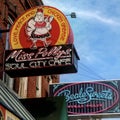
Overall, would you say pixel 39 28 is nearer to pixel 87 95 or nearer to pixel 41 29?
pixel 41 29

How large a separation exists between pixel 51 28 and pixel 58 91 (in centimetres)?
1017

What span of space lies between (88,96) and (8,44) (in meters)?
9.56

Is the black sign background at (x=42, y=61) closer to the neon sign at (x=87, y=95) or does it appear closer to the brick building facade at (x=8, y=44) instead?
the brick building facade at (x=8, y=44)

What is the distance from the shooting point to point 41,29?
1627cm

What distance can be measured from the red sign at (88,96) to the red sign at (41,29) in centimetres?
942

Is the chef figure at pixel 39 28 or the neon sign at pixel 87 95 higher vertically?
the chef figure at pixel 39 28

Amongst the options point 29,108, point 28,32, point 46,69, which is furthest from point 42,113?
point 28,32

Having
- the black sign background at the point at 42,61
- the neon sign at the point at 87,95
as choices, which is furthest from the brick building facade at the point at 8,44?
the neon sign at the point at 87,95

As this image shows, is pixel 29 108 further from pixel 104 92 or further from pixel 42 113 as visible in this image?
pixel 104 92

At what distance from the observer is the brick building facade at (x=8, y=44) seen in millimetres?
16859

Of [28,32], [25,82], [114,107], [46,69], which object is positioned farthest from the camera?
[114,107]

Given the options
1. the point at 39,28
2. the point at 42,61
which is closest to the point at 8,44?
the point at 39,28

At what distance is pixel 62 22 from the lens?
16.2m

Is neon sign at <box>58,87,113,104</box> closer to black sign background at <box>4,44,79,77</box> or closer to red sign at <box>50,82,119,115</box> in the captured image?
red sign at <box>50,82,119,115</box>
